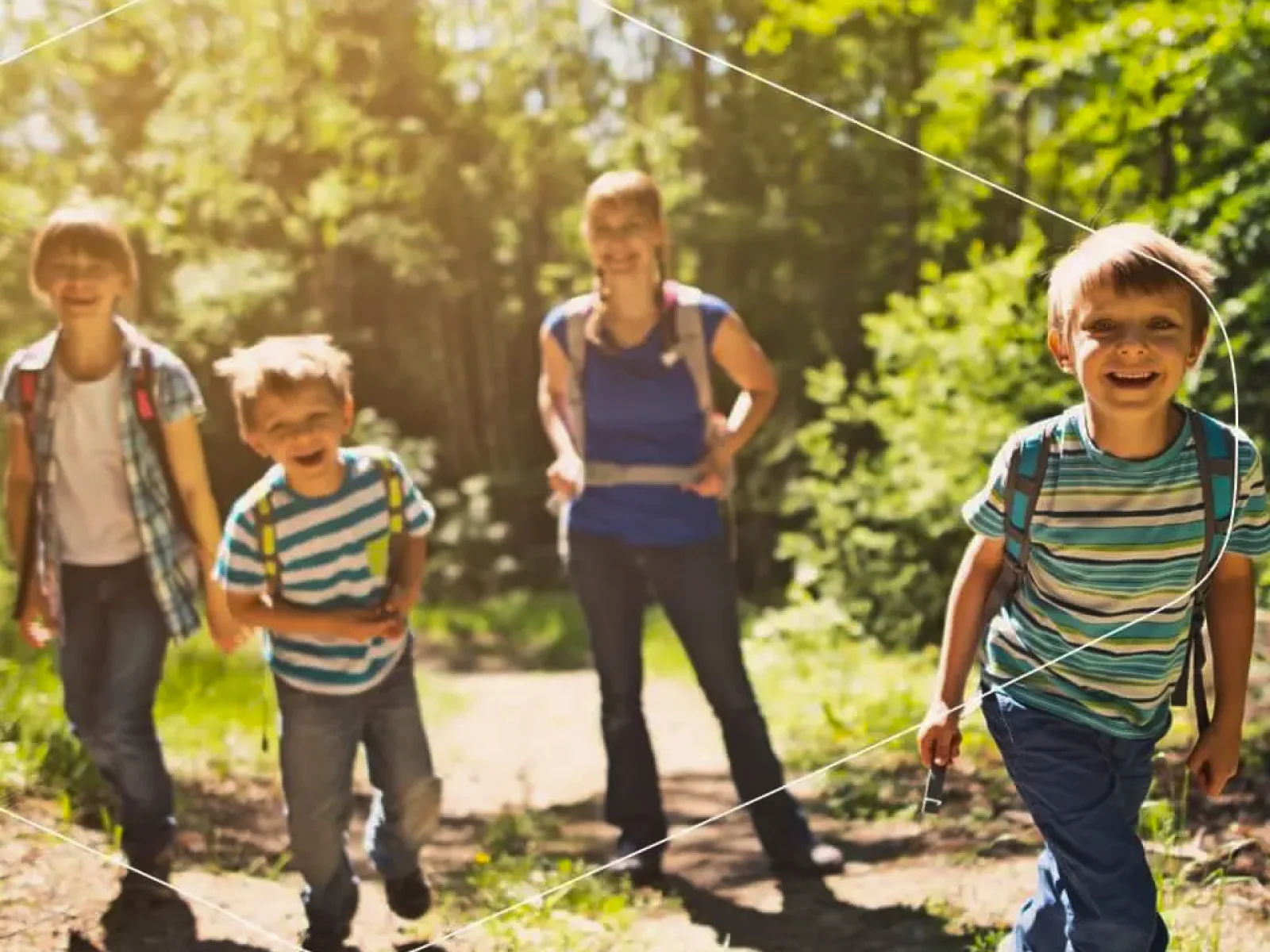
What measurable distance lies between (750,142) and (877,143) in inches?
7.9

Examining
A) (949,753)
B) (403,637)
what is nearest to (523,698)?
(403,637)

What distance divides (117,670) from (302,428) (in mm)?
459

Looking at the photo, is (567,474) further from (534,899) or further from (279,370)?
(534,899)

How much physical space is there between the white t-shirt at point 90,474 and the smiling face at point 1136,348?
1259 millimetres

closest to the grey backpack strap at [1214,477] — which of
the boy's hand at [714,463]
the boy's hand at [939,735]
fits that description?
the boy's hand at [939,735]

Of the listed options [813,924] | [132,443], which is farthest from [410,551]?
[813,924]

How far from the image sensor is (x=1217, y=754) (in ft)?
6.58

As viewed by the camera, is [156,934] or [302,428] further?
[156,934]

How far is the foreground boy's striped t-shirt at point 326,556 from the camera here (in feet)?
6.03

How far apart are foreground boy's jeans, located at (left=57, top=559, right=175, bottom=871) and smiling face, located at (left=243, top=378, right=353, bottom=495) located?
0.27 m

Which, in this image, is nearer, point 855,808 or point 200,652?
point 200,652

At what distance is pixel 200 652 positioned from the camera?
196cm

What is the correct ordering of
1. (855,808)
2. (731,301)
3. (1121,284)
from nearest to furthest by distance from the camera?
(1121,284) → (731,301) → (855,808)

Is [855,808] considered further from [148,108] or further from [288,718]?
[148,108]
